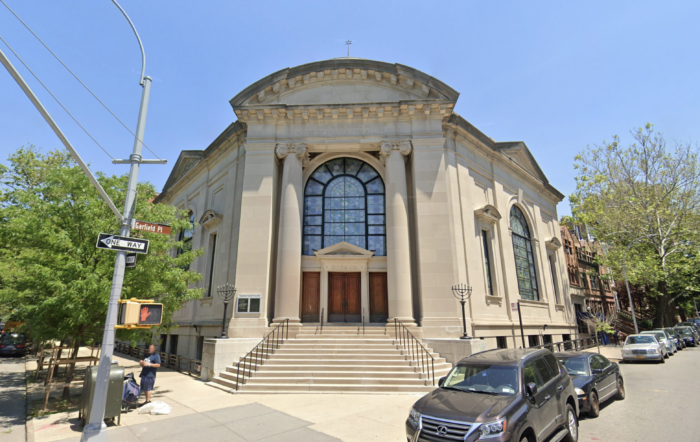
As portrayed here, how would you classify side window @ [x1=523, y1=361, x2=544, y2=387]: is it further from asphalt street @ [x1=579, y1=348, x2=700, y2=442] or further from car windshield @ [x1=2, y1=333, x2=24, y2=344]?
car windshield @ [x1=2, y1=333, x2=24, y2=344]

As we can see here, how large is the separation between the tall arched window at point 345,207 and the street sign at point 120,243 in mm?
11808

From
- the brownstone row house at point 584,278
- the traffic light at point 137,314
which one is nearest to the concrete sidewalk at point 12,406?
the traffic light at point 137,314

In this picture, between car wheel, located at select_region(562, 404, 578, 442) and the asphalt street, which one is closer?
car wheel, located at select_region(562, 404, 578, 442)

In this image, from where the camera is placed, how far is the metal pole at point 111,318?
254 inches

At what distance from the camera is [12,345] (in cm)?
2670

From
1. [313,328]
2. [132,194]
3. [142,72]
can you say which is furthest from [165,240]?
[313,328]

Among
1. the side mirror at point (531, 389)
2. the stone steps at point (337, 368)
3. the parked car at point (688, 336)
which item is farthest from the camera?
the parked car at point (688, 336)

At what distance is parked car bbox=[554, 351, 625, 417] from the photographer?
8359 millimetres

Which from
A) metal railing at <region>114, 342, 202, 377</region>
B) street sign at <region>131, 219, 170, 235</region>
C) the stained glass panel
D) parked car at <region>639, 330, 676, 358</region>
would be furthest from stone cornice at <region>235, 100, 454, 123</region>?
parked car at <region>639, 330, 676, 358</region>

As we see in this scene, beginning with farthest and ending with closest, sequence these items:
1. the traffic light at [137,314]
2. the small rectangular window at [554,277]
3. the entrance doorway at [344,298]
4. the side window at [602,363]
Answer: the small rectangular window at [554,277] → the entrance doorway at [344,298] → the side window at [602,363] → the traffic light at [137,314]

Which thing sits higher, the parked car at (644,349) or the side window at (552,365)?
the side window at (552,365)

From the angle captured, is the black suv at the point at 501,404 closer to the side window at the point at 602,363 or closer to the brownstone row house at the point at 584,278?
the side window at the point at 602,363

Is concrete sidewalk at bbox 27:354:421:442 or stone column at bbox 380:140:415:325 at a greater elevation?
stone column at bbox 380:140:415:325

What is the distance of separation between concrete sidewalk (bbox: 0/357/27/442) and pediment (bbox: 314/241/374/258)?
12008 mm
